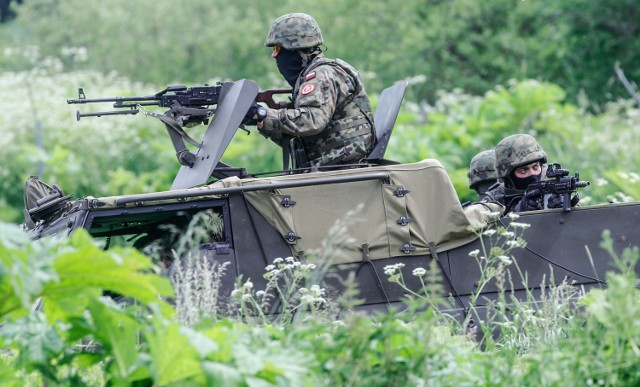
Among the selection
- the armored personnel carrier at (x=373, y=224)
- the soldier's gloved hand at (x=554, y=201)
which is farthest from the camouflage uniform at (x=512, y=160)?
the armored personnel carrier at (x=373, y=224)

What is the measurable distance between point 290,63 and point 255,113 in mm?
717

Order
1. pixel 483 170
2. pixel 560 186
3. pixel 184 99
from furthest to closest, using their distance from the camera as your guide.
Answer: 1. pixel 483 170
2. pixel 184 99
3. pixel 560 186

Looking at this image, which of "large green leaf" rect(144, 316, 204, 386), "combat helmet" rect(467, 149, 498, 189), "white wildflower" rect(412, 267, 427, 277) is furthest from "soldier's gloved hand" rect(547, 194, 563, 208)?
"large green leaf" rect(144, 316, 204, 386)

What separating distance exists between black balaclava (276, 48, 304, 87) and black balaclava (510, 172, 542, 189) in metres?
1.66

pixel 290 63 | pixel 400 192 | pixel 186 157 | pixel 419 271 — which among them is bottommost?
pixel 419 271

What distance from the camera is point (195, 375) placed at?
4391 millimetres

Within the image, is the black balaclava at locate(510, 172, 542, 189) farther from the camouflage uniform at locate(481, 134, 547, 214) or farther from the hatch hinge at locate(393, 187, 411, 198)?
the hatch hinge at locate(393, 187, 411, 198)

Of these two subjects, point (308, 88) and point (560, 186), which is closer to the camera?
point (560, 186)

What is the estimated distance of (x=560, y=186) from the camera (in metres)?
7.95

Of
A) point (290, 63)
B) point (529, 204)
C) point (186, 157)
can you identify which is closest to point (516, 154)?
point (529, 204)

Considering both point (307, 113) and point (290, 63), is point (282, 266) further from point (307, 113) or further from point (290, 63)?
point (290, 63)

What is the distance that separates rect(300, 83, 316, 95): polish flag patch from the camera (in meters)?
8.27

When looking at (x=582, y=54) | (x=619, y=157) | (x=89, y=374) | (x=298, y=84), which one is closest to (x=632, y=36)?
(x=582, y=54)

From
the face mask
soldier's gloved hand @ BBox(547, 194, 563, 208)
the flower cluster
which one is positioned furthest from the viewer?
the face mask
